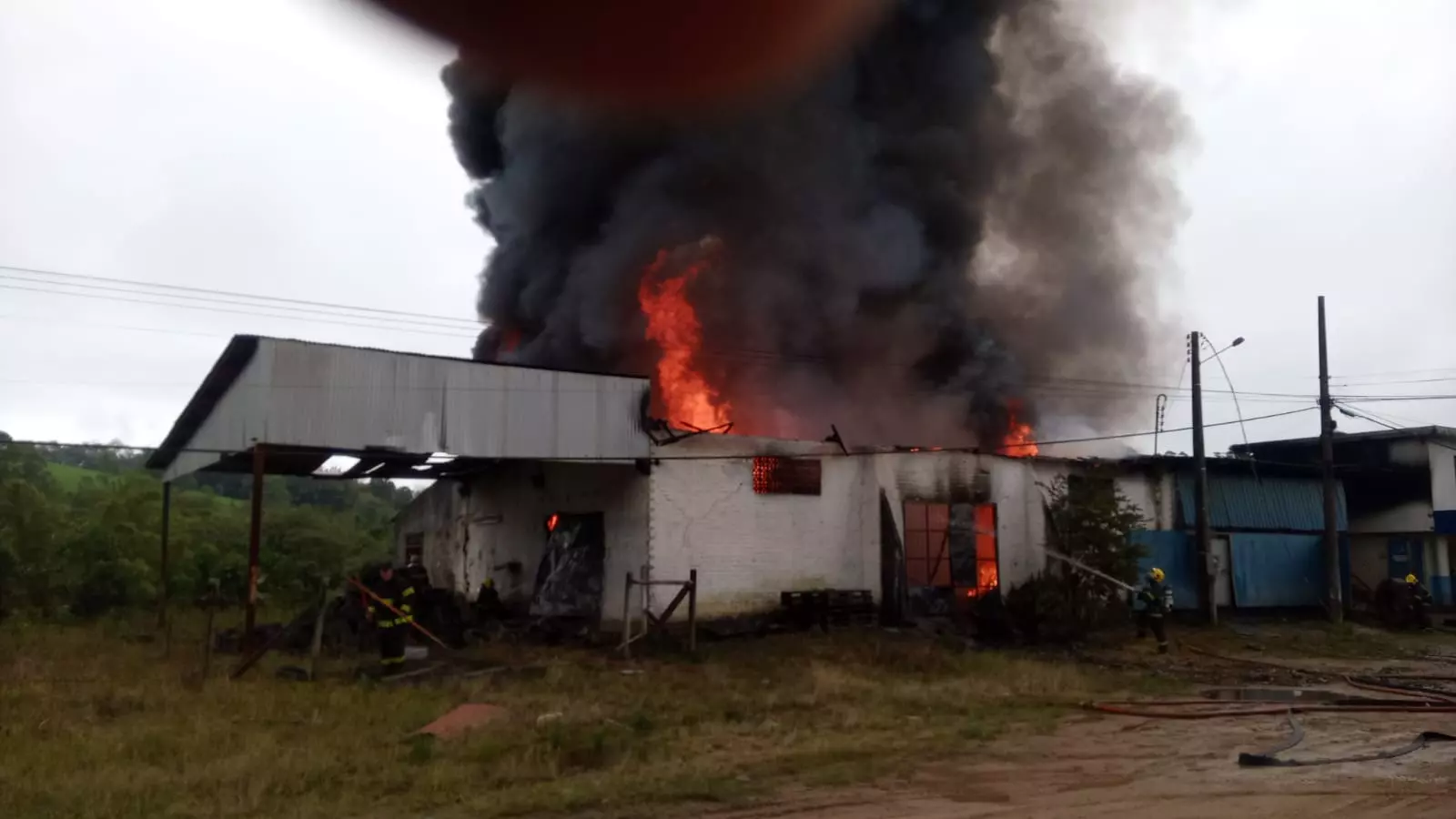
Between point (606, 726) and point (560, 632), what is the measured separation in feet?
27.8

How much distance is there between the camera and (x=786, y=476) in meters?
19.7

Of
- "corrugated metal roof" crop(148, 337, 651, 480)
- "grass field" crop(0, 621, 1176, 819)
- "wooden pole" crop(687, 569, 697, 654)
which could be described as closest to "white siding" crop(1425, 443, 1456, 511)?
"grass field" crop(0, 621, 1176, 819)

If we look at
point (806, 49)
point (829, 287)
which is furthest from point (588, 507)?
point (806, 49)

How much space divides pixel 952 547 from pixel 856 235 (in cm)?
891

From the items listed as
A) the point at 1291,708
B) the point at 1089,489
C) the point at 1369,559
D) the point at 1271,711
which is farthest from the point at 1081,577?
the point at 1369,559

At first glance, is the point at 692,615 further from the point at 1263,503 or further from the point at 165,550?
the point at 1263,503

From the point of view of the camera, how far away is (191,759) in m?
8.95

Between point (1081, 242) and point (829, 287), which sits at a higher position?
point (1081, 242)

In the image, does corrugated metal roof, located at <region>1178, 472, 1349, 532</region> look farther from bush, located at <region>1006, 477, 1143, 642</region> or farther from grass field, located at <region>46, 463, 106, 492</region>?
grass field, located at <region>46, 463, 106, 492</region>

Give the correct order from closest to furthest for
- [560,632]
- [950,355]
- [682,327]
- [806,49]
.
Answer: [560,632] → [682,327] → [806,49] → [950,355]

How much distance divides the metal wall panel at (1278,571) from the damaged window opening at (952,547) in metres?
7.80

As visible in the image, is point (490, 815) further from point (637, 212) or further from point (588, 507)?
point (637, 212)

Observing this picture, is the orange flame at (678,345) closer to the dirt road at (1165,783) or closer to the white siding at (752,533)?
the white siding at (752,533)

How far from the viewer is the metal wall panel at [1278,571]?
25.4 meters
